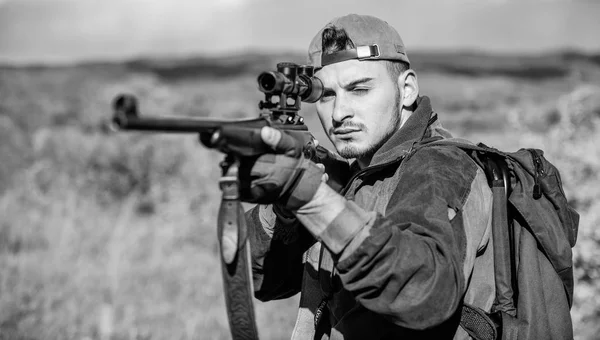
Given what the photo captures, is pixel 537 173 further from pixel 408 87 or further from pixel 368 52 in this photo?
pixel 368 52

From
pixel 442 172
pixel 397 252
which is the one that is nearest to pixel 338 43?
pixel 442 172

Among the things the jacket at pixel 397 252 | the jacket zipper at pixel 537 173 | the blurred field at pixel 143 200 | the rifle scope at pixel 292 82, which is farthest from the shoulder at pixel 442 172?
the blurred field at pixel 143 200

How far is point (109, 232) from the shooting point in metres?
9.52

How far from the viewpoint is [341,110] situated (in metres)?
2.78

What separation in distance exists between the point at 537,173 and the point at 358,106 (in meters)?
0.79

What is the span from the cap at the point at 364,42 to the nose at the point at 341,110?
175 millimetres

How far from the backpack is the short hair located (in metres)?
0.49

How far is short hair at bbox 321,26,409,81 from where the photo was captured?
110 inches

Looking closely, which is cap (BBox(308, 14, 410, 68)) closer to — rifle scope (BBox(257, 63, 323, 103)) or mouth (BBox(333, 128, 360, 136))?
rifle scope (BBox(257, 63, 323, 103))

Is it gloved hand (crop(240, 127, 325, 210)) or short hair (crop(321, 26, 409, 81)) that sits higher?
short hair (crop(321, 26, 409, 81))

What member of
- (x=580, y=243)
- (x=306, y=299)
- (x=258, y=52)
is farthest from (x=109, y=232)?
(x=258, y=52)

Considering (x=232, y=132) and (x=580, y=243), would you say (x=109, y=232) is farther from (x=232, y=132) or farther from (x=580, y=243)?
(x=232, y=132)

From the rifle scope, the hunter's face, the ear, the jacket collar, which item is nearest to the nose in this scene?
the hunter's face

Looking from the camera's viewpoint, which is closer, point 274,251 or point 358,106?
point 358,106
